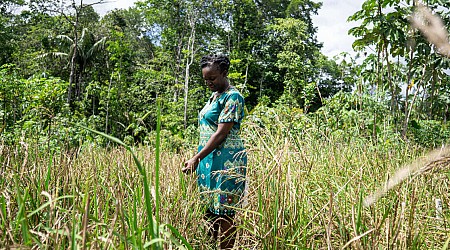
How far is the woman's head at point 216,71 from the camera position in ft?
6.58

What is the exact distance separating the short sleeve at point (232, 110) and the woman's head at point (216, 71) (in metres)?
0.11

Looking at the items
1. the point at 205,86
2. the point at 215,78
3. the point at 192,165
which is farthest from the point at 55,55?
the point at 192,165

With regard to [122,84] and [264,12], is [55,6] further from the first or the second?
[264,12]

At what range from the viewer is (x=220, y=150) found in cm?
196

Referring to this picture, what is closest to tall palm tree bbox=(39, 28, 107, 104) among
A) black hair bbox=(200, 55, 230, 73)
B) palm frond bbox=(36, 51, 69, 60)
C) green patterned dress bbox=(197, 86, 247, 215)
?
palm frond bbox=(36, 51, 69, 60)

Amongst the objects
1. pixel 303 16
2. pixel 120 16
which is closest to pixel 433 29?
pixel 120 16

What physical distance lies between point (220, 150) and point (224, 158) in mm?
49

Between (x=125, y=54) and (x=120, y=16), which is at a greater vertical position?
(x=120, y=16)

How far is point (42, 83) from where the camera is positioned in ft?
19.3

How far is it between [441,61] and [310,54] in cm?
1580

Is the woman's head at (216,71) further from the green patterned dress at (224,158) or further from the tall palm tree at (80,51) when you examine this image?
the tall palm tree at (80,51)

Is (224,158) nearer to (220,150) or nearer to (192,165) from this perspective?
(220,150)

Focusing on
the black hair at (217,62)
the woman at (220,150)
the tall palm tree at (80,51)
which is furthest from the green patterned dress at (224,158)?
the tall palm tree at (80,51)

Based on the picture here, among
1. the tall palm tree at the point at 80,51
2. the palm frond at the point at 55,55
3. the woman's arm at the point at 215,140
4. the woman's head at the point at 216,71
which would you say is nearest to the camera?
the woman's arm at the point at 215,140
